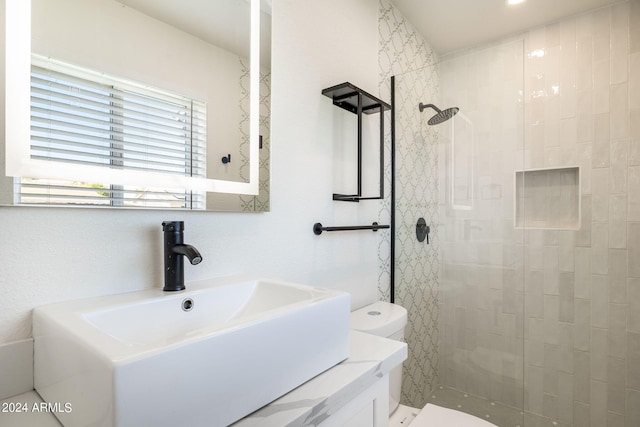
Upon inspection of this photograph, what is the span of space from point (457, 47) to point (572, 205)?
4.47ft

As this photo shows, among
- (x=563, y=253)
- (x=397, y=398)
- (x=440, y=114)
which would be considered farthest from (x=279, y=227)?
(x=563, y=253)

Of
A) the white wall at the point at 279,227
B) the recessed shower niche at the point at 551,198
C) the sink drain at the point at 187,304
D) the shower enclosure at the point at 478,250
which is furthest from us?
the recessed shower niche at the point at 551,198

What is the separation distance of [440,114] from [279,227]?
1248 millimetres

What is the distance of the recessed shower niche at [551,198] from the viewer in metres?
2.07

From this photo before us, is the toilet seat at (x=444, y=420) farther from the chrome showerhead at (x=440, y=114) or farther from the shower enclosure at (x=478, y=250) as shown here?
the chrome showerhead at (x=440, y=114)

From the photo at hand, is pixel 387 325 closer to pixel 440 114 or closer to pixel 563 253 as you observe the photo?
pixel 440 114

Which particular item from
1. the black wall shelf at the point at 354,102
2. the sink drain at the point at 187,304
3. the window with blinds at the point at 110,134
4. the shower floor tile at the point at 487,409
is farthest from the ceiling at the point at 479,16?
the shower floor tile at the point at 487,409

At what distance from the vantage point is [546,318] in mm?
2066

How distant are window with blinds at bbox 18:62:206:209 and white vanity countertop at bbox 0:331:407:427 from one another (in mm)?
408

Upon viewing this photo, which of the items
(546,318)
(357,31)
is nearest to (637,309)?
(546,318)

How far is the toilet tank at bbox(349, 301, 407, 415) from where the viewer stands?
139 centimetres

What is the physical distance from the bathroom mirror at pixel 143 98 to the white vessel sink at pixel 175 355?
278 millimetres

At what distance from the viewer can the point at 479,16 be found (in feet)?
6.86

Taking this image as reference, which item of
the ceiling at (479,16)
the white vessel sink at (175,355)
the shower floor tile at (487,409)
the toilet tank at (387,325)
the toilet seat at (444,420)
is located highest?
the ceiling at (479,16)
